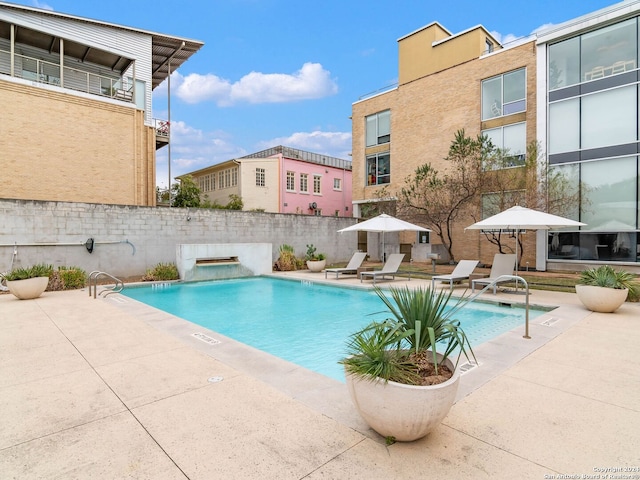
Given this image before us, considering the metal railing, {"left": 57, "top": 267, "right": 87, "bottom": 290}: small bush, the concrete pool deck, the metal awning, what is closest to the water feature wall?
{"left": 57, "top": 267, "right": 87, "bottom": 290}: small bush

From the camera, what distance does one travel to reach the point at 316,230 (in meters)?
20.8

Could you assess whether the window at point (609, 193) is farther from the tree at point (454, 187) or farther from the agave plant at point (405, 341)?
the agave plant at point (405, 341)

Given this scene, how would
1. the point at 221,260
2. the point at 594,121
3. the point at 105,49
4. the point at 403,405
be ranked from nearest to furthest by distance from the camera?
the point at 403,405 → the point at 594,121 → the point at 221,260 → the point at 105,49

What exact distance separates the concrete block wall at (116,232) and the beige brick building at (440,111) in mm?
9362

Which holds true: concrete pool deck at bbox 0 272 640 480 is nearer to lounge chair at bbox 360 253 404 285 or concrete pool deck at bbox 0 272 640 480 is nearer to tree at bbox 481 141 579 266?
lounge chair at bbox 360 253 404 285

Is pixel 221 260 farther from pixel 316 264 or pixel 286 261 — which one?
pixel 316 264

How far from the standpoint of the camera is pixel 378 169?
25.9 meters

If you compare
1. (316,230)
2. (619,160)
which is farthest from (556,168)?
(316,230)

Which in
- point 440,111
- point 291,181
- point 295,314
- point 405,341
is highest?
point 440,111

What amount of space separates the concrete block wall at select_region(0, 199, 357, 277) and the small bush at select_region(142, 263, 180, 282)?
62cm

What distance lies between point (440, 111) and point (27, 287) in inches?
848

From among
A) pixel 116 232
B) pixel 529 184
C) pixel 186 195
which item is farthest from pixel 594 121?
pixel 186 195

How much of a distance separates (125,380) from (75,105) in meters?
17.8

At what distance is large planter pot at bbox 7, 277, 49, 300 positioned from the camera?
9.45 meters
